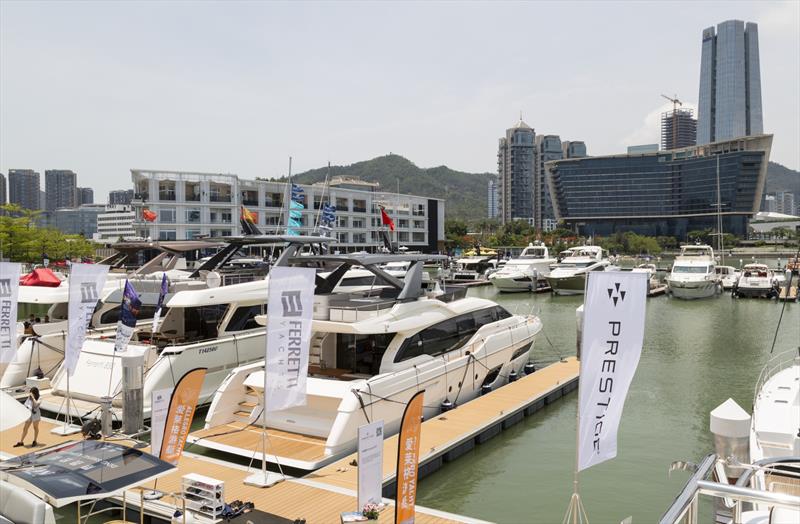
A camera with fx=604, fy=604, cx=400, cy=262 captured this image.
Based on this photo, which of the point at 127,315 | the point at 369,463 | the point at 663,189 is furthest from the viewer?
the point at 663,189

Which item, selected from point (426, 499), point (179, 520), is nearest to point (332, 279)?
point (426, 499)

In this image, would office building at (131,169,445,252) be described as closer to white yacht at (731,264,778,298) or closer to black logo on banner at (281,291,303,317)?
white yacht at (731,264,778,298)

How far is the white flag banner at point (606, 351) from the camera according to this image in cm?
644

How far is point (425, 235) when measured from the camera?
3342 inches

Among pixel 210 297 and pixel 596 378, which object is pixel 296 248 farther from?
pixel 596 378

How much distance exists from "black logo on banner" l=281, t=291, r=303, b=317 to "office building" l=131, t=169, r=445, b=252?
38.7 metres

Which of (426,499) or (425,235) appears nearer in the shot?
(426,499)

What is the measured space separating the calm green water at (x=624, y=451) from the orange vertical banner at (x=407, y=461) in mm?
2559

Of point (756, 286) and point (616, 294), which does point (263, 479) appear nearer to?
point (616, 294)

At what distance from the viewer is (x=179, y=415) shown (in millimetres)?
9852

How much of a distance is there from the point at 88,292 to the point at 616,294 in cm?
1091

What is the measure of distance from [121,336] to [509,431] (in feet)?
29.4

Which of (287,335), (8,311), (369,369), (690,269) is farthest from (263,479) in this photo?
(690,269)

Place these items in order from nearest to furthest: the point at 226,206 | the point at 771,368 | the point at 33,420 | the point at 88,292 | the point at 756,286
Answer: the point at 33,420
the point at 88,292
the point at 771,368
the point at 756,286
the point at 226,206
